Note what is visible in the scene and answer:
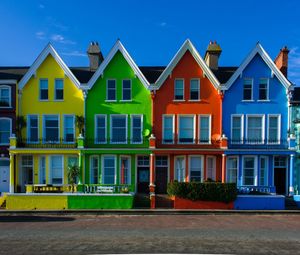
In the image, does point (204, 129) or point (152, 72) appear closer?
point (204, 129)

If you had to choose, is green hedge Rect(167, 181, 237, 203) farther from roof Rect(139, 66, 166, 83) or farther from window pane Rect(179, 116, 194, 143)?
roof Rect(139, 66, 166, 83)

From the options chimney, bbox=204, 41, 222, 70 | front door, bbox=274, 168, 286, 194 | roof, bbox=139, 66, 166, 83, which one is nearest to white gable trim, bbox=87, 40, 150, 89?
roof, bbox=139, 66, 166, 83

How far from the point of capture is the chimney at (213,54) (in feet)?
91.1

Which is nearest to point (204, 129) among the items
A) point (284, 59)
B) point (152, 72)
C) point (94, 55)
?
point (152, 72)

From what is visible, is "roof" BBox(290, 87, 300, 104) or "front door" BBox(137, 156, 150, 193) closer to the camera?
"roof" BBox(290, 87, 300, 104)

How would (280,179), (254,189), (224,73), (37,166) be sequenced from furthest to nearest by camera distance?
(224,73) < (37,166) < (280,179) < (254,189)

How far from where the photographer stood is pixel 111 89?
2622 centimetres

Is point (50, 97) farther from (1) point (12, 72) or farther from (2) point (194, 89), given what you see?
(2) point (194, 89)

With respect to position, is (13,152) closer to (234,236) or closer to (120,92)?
(120,92)

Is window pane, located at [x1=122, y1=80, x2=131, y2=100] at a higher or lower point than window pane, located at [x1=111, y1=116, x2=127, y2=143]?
higher

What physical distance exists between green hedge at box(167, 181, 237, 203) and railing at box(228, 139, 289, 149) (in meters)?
4.24

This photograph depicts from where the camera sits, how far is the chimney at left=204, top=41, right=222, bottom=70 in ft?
91.1

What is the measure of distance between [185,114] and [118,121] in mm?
5519

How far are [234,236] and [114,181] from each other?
14.2m
